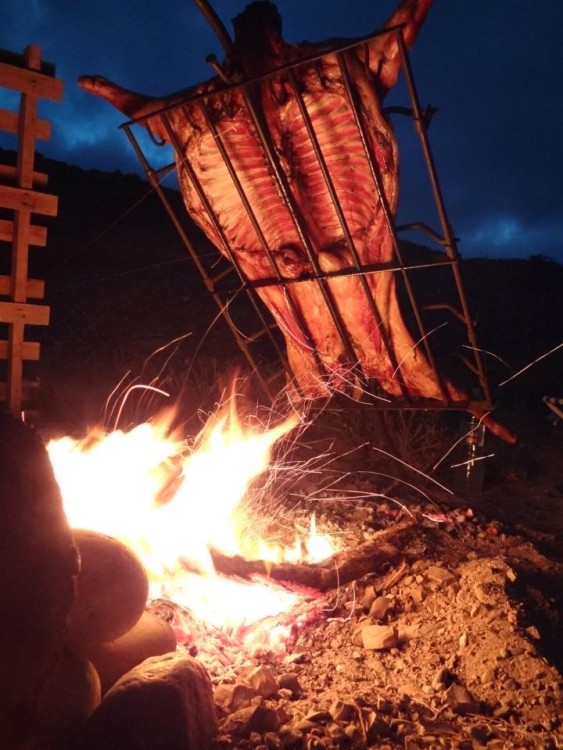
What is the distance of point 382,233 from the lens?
12.7 feet

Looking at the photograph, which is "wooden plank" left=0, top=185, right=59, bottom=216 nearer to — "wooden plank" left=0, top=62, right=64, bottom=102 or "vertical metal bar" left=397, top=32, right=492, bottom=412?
"wooden plank" left=0, top=62, right=64, bottom=102

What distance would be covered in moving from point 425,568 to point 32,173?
11.6ft

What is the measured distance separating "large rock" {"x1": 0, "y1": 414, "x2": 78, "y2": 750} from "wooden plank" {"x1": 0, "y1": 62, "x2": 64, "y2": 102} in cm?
253

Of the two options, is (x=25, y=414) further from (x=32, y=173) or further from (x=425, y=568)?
(x=425, y=568)

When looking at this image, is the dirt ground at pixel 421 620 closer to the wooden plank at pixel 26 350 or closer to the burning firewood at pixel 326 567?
the burning firewood at pixel 326 567

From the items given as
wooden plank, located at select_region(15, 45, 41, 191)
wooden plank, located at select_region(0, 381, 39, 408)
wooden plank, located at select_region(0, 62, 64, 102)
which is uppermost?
wooden plank, located at select_region(0, 62, 64, 102)

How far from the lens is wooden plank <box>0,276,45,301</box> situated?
3840 millimetres

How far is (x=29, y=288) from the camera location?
3.94 metres

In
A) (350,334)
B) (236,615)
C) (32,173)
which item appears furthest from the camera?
(350,334)

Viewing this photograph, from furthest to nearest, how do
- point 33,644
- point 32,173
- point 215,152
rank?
point 215,152, point 32,173, point 33,644

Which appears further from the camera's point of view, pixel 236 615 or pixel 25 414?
pixel 25 414

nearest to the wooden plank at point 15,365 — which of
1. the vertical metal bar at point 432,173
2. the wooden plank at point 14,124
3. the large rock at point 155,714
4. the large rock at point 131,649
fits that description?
the wooden plank at point 14,124

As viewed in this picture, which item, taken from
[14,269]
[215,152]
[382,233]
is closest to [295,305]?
[382,233]

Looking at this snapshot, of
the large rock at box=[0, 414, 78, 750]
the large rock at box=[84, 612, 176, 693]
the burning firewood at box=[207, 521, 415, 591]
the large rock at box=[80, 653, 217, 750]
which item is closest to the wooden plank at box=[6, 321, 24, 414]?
the burning firewood at box=[207, 521, 415, 591]
